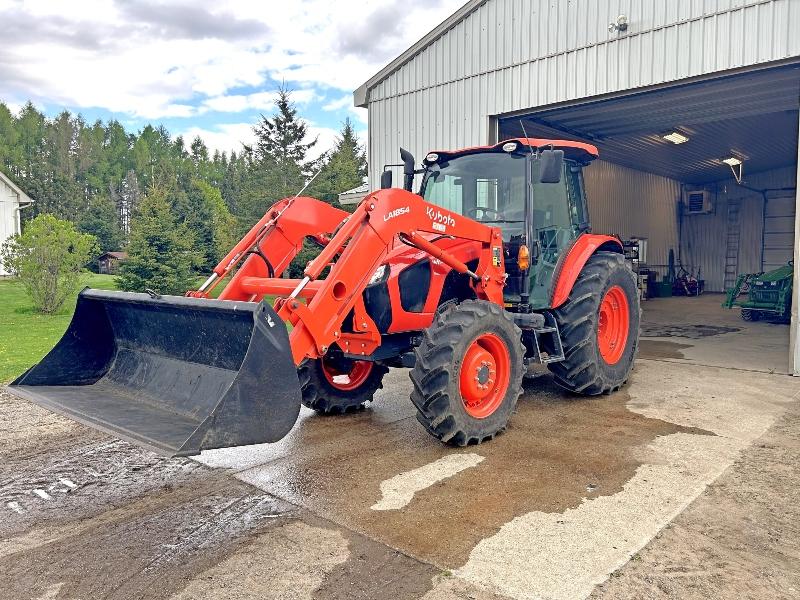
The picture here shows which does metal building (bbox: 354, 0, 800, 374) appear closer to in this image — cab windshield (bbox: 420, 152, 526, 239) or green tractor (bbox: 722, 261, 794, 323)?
green tractor (bbox: 722, 261, 794, 323)

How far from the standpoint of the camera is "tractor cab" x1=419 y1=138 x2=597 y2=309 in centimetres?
570

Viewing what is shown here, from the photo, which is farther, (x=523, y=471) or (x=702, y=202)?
A: (x=702, y=202)

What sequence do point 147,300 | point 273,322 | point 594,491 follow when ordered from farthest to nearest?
A: point 147,300
point 594,491
point 273,322

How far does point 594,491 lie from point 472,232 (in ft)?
7.19

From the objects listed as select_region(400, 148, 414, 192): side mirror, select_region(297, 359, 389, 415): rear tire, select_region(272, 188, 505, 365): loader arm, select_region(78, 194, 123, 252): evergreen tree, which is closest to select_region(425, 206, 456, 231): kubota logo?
select_region(272, 188, 505, 365): loader arm

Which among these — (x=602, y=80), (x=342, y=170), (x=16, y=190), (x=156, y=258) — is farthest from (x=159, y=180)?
(x=602, y=80)

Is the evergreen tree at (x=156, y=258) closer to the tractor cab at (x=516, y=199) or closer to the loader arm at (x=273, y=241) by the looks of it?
the loader arm at (x=273, y=241)

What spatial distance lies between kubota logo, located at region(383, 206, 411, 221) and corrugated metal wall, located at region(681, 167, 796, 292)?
2197 centimetres

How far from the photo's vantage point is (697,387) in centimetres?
688

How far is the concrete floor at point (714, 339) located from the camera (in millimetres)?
8578

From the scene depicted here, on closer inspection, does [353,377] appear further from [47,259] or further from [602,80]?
[47,259]

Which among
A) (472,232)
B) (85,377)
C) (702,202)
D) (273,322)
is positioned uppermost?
(702,202)

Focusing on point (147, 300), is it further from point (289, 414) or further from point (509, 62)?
point (509, 62)

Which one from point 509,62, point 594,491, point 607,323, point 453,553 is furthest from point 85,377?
point 509,62
